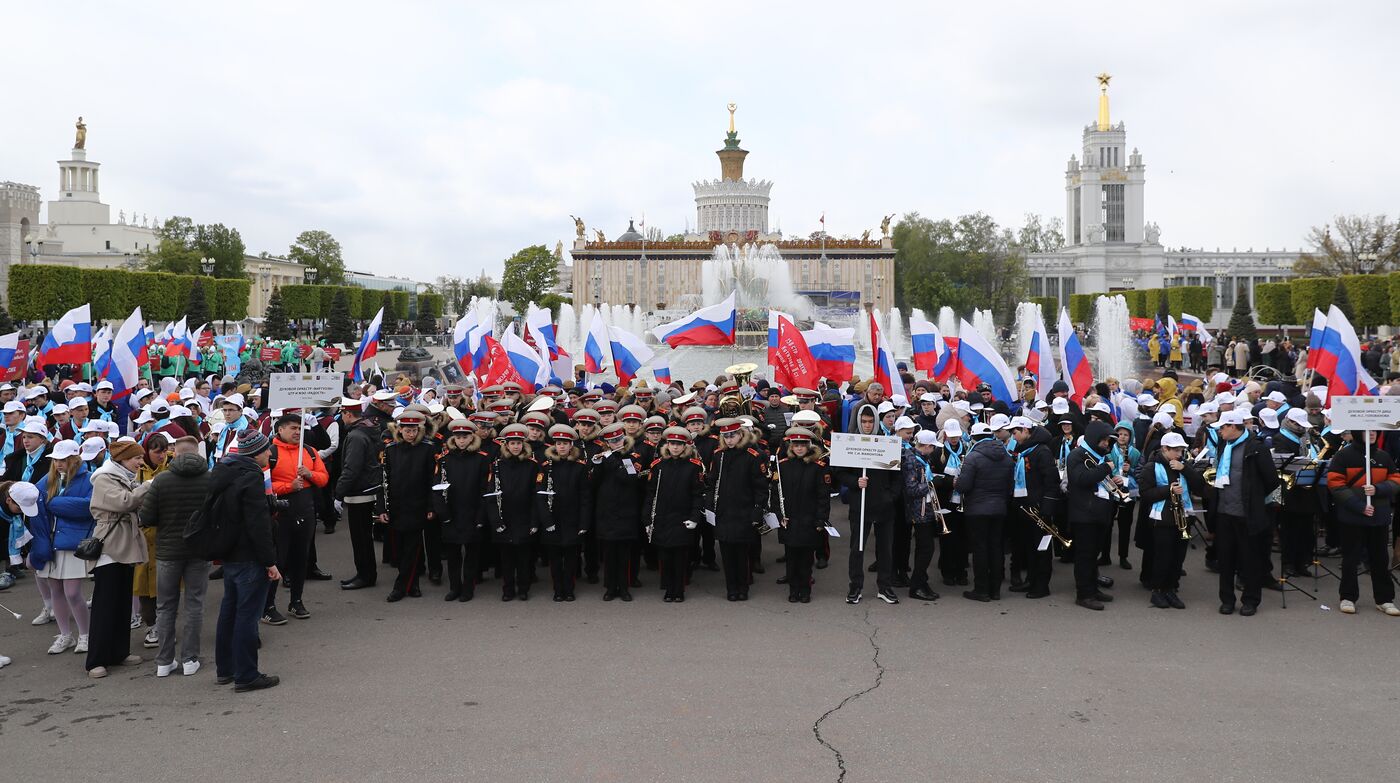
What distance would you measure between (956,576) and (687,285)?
67.9 meters

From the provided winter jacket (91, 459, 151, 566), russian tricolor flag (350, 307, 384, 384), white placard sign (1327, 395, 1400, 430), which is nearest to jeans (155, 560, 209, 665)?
winter jacket (91, 459, 151, 566)

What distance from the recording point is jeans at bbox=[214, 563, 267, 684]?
21.9ft

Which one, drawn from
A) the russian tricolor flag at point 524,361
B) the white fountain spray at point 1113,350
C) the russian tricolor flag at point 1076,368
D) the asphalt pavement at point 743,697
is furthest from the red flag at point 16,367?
the white fountain spray at point 1113,350

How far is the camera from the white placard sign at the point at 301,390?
9.14m

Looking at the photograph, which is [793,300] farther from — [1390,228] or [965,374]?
[965,374]

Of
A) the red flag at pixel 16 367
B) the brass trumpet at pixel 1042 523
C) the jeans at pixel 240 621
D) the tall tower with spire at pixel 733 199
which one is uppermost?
the tall tower with spire at pixel 733 199

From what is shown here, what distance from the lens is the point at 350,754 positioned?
5.63 metres

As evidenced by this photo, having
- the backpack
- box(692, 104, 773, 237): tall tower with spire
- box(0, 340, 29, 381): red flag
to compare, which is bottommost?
the backpack

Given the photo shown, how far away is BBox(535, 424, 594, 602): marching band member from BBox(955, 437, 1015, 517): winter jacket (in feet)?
10.8

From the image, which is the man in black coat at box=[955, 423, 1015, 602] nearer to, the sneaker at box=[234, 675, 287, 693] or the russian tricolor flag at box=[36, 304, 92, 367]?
the sneaker at box=[234, 675, 287, 693]

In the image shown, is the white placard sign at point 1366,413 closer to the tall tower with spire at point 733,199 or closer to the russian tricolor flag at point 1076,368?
the russian tricolor flag at point 1076,368

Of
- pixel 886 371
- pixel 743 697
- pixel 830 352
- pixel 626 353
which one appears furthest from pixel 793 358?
pixel 743 697

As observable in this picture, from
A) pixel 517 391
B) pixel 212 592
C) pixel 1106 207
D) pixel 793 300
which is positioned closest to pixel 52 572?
pixel 212 592

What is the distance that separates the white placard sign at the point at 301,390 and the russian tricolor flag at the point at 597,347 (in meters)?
9.04
